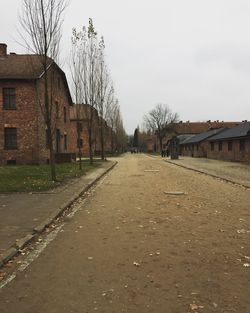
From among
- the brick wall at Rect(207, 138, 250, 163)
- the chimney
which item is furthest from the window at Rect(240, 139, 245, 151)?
the chimney

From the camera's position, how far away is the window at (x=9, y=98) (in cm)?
3028

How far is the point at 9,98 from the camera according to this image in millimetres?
30375

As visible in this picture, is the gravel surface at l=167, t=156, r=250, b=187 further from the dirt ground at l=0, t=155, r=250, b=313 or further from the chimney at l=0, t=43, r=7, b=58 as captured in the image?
the chimney at l=0, t=43, r=7, b=58

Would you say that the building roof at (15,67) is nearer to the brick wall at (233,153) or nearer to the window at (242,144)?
the window at (242,144)

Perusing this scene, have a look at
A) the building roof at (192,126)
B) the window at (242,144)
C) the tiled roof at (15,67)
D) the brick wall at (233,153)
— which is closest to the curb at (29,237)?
the tiled roof at (15,67)

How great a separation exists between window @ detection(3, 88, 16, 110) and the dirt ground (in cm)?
2262

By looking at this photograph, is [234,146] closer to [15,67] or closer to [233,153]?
[233,153]

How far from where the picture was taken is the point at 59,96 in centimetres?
3678

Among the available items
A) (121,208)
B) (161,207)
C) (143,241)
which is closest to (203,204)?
(161,207)

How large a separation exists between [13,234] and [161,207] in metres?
4.59

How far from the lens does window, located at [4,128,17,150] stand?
30375mm

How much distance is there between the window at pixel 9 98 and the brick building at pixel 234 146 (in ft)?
67.2

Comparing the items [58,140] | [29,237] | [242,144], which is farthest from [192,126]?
[29,237]

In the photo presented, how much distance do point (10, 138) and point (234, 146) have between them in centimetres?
2270
